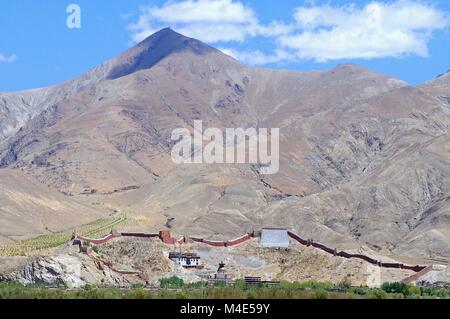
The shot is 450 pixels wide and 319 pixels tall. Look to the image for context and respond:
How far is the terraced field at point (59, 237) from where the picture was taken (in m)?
106

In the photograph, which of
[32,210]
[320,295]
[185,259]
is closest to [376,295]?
[320,295]

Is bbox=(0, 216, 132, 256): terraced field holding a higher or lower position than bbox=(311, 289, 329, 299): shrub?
higher

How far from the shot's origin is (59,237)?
4985 inches

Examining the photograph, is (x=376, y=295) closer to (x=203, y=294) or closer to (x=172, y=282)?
(x=203, y=294)

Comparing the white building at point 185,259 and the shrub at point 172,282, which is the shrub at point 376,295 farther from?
the white building at point 185,259

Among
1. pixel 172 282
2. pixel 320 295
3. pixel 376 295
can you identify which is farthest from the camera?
pixel 172 282

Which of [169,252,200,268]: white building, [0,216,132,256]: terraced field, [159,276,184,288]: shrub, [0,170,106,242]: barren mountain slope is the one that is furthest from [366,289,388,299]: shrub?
[0,170,106,242]: barren mountain slope

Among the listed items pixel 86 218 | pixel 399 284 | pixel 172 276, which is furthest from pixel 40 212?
pixel 399 284

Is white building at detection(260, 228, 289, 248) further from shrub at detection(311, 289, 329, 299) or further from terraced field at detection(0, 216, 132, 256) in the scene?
shrub at detection(311, 289, 329, 299)

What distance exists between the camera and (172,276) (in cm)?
8950

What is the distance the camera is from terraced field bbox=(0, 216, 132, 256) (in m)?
106

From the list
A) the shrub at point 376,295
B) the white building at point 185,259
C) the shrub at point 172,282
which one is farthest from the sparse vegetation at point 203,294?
the white building at point 185,259

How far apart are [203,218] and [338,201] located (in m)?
27.6
